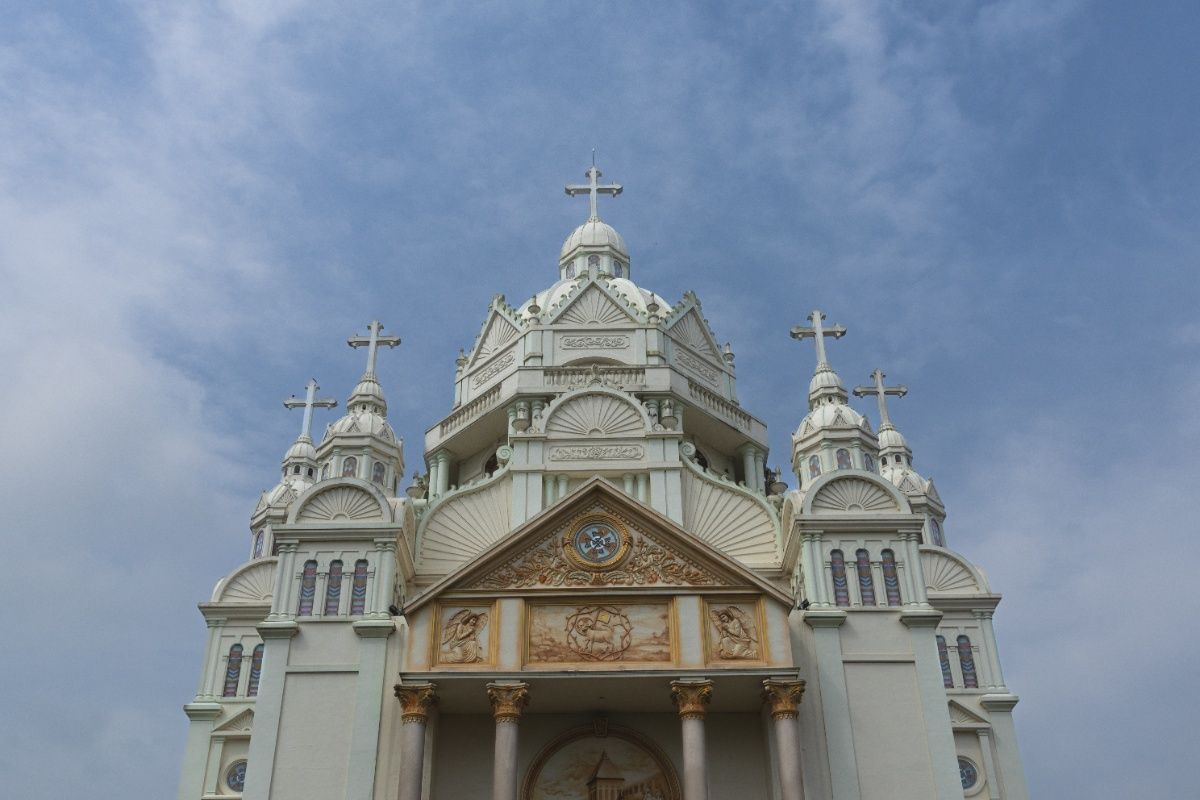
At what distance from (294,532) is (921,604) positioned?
1339cm

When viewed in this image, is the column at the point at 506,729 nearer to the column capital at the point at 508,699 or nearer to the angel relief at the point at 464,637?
the column capital at the point at 508,699

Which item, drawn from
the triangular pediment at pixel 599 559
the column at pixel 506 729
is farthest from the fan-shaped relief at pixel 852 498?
the column at pixel 506 729

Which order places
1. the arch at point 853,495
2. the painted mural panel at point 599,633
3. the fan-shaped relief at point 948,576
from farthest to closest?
the fan-shaped relief at point 948,576 < the arch at point 853,495 < the painted mural panel at point 599,633

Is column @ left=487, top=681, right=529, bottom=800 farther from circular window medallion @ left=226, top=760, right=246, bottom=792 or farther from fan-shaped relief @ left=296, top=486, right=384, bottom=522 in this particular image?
circular window medallion @ left=226, top=760, right=246, bottom=792

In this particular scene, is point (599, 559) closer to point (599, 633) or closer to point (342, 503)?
point (599, 633)

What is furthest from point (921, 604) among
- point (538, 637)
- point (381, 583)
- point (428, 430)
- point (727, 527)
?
point (428, 430)

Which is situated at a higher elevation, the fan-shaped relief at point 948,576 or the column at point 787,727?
the fan-shaped relief at point 948,576

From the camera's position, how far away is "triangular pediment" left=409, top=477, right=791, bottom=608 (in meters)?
24.7

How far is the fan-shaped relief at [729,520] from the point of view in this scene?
1151 inches

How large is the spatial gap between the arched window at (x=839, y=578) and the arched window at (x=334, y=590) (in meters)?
10.4

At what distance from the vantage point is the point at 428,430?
35969mm

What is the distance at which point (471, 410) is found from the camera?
35.3m

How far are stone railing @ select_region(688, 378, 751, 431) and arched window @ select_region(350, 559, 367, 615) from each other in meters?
12.1

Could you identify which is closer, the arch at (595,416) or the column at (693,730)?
the column at (693,730)
